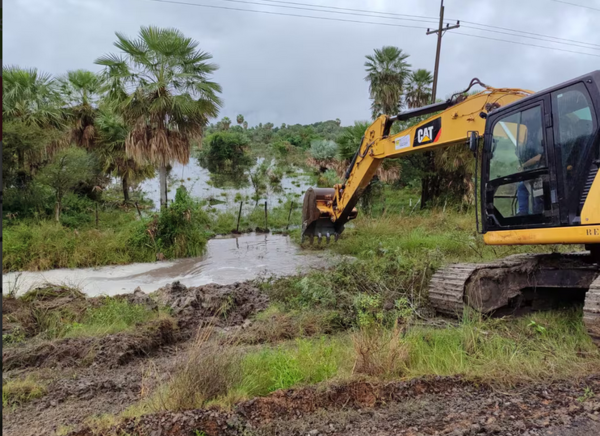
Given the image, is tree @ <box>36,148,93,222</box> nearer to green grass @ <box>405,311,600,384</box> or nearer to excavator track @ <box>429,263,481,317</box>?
excavator track @ <box>429,263,481,317</box>

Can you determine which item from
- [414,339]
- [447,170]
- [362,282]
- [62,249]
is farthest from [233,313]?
[447,170]

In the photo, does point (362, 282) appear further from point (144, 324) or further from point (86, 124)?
point (86, 124)

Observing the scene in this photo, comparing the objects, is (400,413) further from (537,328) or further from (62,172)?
(62,172)

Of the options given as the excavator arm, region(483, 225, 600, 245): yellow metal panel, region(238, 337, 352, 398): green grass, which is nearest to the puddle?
the excavator arm

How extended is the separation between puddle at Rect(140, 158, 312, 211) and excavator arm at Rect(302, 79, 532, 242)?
10802 mm

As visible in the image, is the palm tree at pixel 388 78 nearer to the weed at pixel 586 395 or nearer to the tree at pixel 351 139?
the tree at pixel 351 139

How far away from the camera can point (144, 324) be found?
5.85 m

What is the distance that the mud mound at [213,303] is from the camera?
6688 mm

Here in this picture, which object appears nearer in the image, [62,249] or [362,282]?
[362,282]

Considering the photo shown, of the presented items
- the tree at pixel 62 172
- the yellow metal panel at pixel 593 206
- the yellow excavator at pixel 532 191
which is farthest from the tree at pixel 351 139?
the yellow metal panel at pixel 593 206

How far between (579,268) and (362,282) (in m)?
3.26

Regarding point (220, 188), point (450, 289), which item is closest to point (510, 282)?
point (450, 289)

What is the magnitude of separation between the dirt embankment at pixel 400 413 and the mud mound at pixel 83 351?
7.37 ft

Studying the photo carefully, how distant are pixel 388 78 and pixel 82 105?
49.8 feet
